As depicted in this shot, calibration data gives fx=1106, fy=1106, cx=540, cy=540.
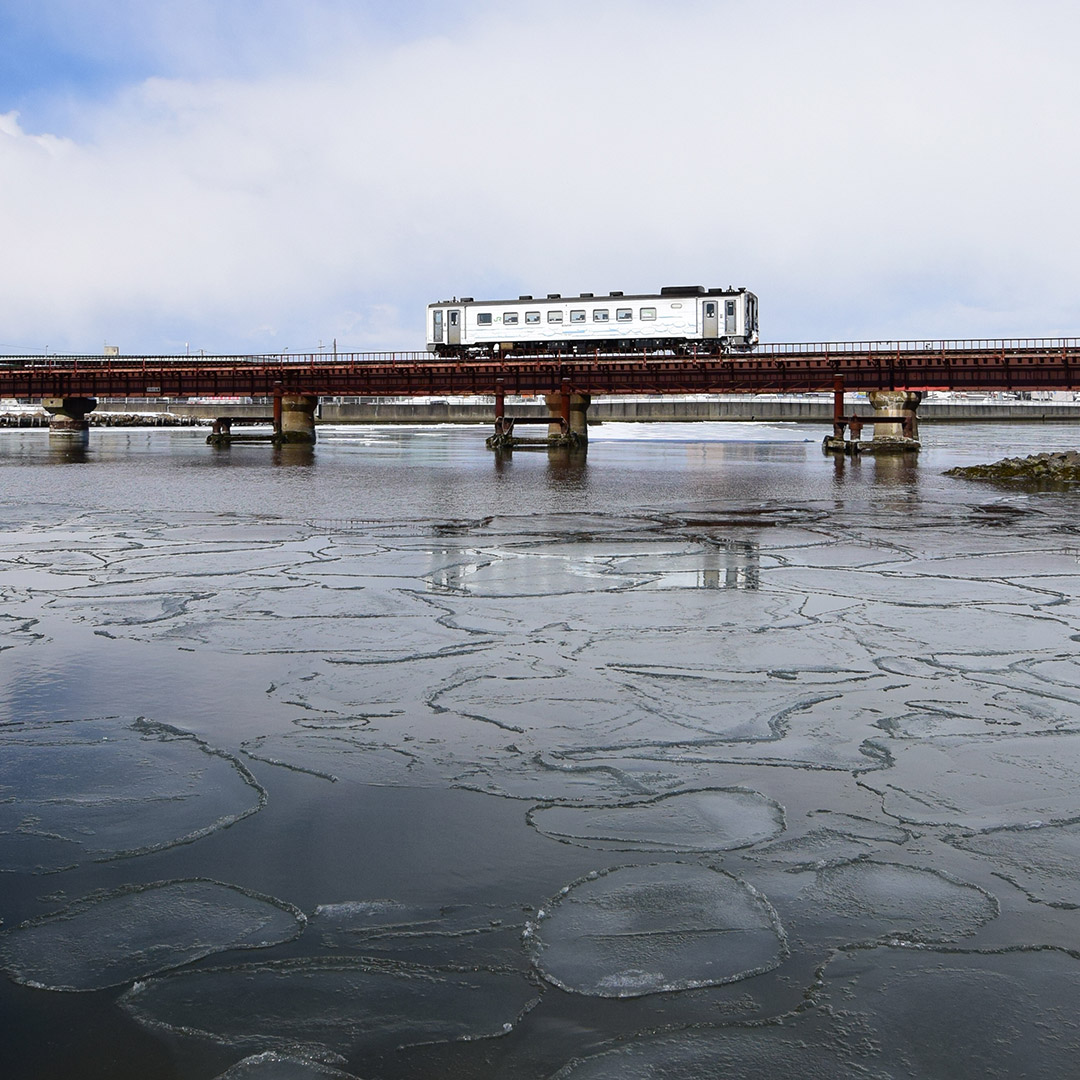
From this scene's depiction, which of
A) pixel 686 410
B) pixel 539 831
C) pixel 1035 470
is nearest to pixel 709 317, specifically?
pixel 1035 470

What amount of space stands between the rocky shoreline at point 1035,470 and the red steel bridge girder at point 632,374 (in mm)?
17573

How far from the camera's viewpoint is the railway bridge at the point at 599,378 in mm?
47031

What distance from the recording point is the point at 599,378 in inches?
1940

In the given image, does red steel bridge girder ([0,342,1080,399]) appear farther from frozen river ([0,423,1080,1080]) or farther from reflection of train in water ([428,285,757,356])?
frozen river ([0,423,1080,1080])

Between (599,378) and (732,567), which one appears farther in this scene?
(599,378)

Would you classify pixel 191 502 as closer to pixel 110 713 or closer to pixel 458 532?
pixel 458 532

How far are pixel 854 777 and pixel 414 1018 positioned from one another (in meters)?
2.57

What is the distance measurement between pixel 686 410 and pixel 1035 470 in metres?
60.3

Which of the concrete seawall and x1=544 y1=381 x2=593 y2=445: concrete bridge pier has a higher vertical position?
the concrete seawall

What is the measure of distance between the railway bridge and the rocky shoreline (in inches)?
498

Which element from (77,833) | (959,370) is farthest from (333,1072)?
(959,370)

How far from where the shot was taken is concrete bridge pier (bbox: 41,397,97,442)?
195ft

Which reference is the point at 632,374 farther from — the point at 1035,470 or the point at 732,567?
the point at 732,567

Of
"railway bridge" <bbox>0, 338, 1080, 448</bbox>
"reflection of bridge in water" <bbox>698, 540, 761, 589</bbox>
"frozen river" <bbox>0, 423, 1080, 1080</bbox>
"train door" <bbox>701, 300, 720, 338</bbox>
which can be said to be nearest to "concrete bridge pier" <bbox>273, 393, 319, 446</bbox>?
"railway bridge" <bbox>0, 338, 1080, 448</bbox>
